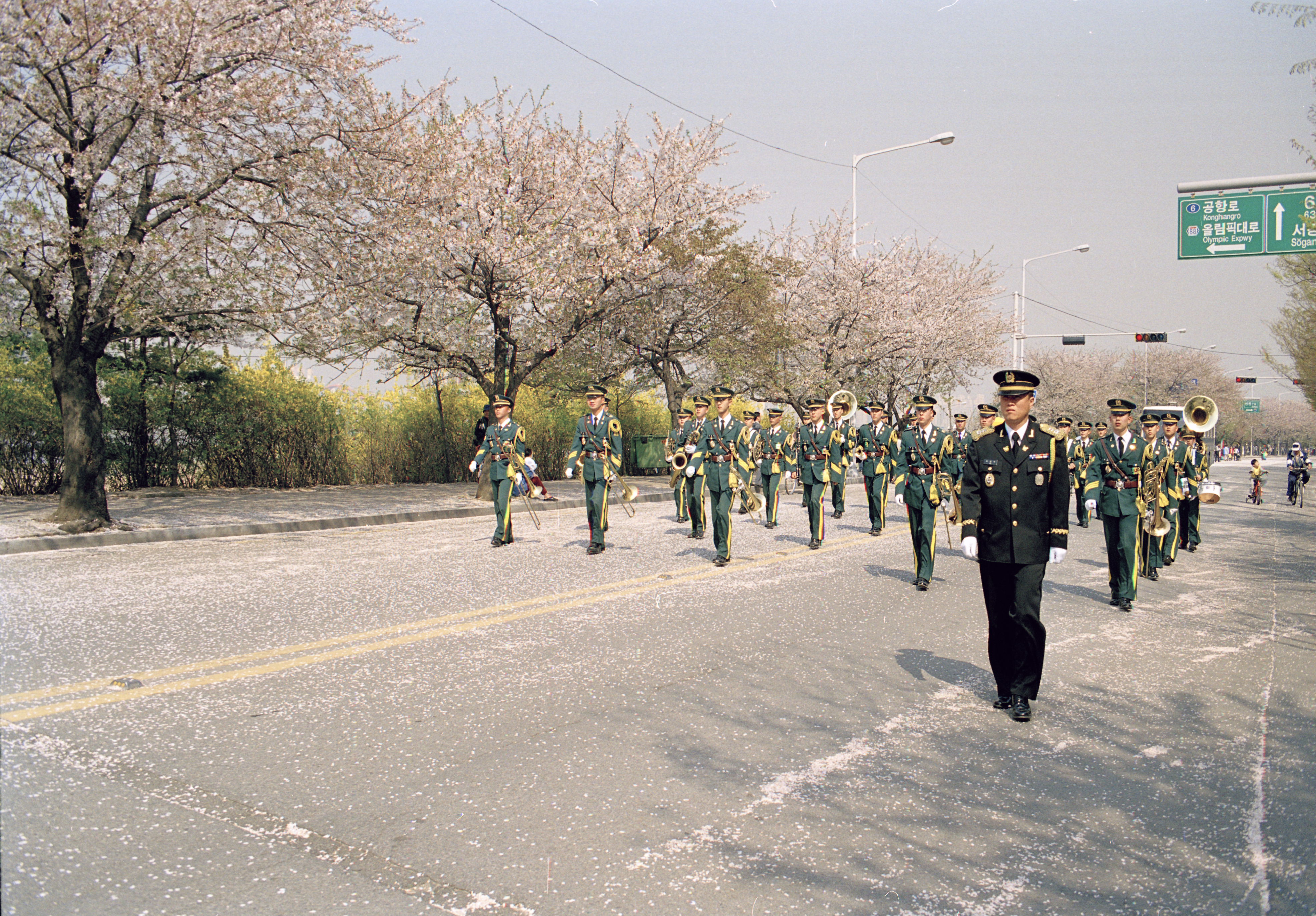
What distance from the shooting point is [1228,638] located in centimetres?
749

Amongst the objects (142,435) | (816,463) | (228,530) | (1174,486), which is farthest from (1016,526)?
(142,435)

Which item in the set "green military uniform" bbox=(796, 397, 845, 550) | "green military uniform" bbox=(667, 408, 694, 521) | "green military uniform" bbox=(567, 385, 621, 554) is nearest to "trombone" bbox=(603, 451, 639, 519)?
"green military uniform" bbox=(567, 385, 621, 554)

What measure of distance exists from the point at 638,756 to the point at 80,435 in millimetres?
11467

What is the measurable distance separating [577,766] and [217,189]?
12220 millimetres

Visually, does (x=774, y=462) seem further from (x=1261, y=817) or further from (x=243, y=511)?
(x=1261, y=817)

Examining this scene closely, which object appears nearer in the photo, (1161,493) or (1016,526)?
(1016,526)

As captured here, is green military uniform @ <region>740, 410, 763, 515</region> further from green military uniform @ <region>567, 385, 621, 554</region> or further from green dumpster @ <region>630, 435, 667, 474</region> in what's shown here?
green dumpster @ <region>630, 435, 667, 474</region>

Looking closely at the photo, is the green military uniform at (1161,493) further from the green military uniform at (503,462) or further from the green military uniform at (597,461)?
the green military uniform at (503,462)

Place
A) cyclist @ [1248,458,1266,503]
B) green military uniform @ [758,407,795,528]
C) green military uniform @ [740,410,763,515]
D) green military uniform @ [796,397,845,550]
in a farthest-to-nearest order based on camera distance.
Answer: cyclist @ [1248,458,1266,503] → green military uniform @ [758,407,795,528] → green military uniform @ [740,410,763,515] → green military uniform @ [796,397,845,550]

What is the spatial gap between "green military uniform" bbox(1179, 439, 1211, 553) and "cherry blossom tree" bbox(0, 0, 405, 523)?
1252cm

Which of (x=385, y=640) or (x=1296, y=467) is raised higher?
(x=1296, y=467)

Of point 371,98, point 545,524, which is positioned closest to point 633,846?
point 545,524

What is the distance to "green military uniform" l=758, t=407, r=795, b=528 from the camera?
15.5m

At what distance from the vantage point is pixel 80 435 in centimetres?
1292
